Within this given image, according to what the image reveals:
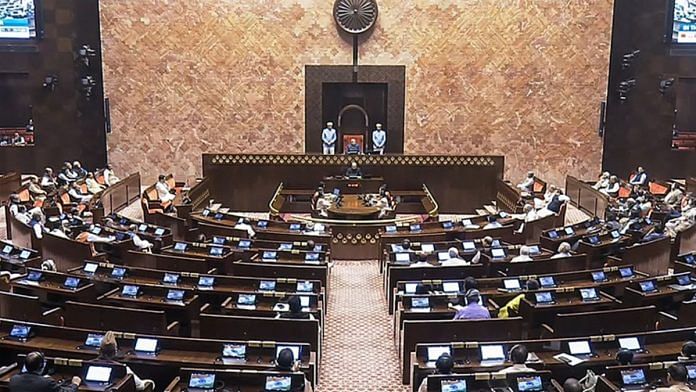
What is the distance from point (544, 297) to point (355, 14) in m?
14.9

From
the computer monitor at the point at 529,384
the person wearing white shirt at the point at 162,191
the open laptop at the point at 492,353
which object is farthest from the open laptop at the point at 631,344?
the person wearing white shirt at the point at 162,191

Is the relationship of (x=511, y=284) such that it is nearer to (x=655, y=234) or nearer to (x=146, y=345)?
(x=655, y=234)

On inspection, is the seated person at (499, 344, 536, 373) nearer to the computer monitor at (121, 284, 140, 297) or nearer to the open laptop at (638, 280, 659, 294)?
the open laptop at (638, 280, 659, 294)

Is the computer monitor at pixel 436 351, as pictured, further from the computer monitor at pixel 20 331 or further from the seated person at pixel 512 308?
the computer monitor at pixel 20 331

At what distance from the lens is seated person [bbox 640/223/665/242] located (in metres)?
14.0

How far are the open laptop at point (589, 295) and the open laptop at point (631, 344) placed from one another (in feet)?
5.59

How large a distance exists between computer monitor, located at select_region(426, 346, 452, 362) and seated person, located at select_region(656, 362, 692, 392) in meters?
2.33

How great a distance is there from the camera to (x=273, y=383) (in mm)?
7504

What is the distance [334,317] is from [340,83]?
521 inches

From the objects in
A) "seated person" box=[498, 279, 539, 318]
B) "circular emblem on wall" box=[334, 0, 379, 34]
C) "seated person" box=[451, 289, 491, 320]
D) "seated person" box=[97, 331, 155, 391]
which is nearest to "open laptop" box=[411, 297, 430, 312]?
"seated person" box=[451, 289, 491, 320]

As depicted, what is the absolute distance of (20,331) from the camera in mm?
8805

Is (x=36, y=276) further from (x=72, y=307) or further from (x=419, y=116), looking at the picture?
(x=419, y=116)

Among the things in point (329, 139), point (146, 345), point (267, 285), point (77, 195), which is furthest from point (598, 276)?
point (77, 195)

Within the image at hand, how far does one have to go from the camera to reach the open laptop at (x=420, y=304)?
10141mm
